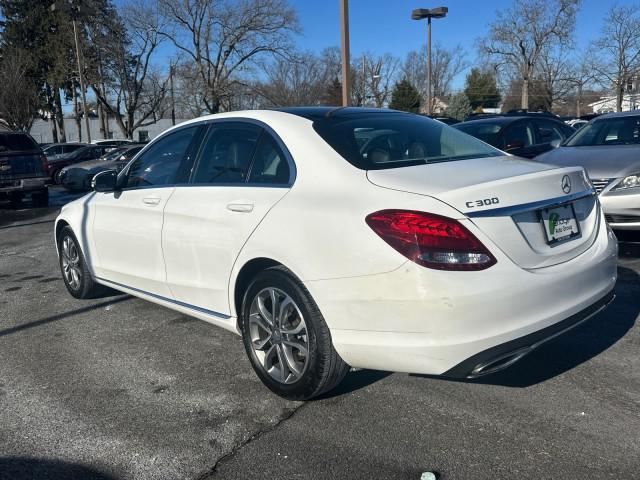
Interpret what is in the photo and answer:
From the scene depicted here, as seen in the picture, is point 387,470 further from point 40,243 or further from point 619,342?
point 40,243

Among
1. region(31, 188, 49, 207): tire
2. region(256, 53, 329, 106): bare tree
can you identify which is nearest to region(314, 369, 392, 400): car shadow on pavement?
region(31, 188, 49, 207): tire

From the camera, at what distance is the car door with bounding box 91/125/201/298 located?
14.1 feet

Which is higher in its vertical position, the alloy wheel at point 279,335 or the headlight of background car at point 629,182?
the headlight of background car at point 629,182

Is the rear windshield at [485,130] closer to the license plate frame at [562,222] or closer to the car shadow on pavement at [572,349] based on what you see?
the car shadow on pavement at [572,349]

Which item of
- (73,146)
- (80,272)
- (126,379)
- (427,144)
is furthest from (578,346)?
(73,146)

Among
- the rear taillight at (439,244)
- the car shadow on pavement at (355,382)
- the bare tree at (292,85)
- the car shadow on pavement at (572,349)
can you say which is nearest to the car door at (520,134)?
the car shadow on pavement at (572,349)

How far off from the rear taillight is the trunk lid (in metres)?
0.09

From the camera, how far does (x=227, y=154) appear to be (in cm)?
393

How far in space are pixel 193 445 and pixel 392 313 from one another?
120 cm

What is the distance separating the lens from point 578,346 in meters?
4.06

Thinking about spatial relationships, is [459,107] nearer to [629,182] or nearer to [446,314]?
[629,182]

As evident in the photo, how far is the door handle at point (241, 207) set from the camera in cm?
347

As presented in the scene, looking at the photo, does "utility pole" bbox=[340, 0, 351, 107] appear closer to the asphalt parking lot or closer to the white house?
the asphalt parking lot

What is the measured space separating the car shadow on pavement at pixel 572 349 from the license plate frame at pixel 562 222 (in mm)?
479
